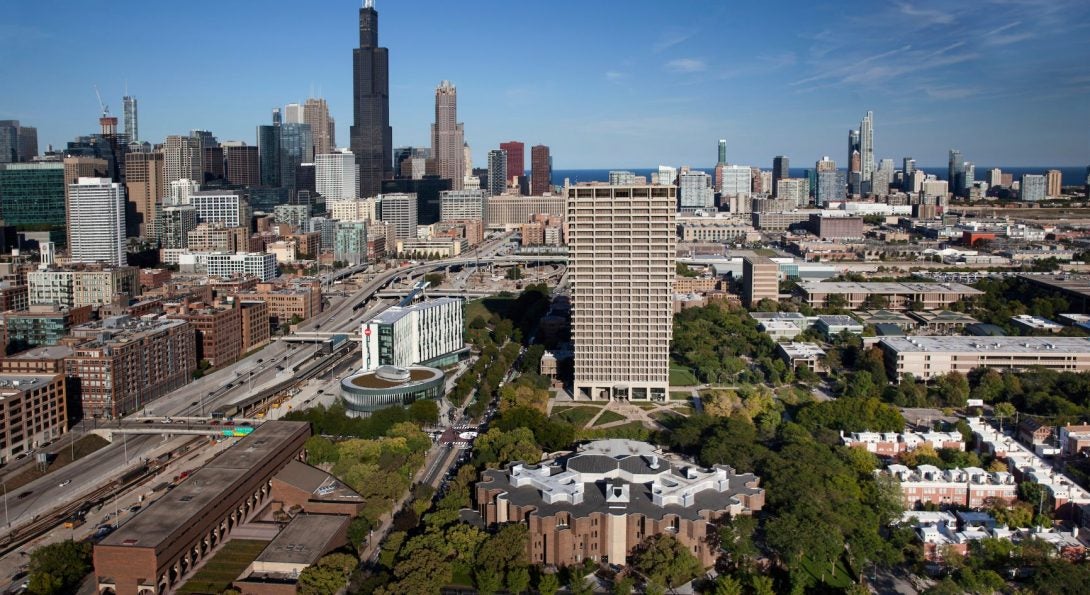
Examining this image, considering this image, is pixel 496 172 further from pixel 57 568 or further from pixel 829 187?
pixel 57 568

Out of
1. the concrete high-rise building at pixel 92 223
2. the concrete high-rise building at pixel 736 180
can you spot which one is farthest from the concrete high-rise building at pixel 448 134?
the concrete high-rise building at pixel 92 223

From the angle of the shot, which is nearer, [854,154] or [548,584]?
[548,584]

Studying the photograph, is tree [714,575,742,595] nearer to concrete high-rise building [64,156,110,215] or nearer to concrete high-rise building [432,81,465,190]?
concrete high-rise building [64,156,110,215]

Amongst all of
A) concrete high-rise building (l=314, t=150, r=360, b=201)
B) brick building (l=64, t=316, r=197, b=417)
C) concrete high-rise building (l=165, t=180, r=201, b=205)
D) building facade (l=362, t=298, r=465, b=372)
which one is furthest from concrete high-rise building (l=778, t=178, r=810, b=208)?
brick building (l=64, t=316, r=197, b=417)

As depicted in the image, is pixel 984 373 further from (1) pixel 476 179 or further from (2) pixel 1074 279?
(1) pixel 476 179

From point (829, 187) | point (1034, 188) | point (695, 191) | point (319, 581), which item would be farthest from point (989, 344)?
point (829, 187)

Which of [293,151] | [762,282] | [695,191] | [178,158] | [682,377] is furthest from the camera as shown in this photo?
[695,191]

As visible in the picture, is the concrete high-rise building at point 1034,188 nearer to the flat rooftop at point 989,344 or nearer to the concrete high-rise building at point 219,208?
the flat rooftop at point 989,344
